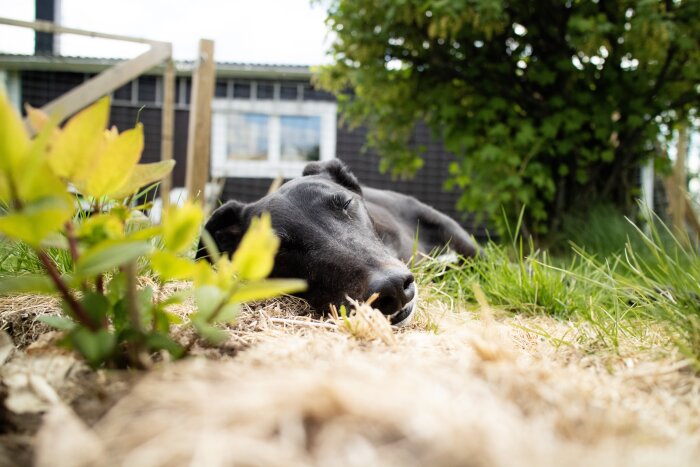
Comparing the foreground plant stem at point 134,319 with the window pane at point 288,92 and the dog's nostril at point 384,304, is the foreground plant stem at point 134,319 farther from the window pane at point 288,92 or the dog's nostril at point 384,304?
the window pane at point 288,92

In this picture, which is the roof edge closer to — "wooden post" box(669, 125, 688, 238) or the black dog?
"wooden post" box(669, 125, 688, 238)

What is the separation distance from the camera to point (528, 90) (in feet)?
21.3

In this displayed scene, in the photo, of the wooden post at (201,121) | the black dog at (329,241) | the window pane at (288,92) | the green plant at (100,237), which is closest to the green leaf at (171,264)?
the green plant at (100,237)

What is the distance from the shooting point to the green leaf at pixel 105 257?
0.90 metres

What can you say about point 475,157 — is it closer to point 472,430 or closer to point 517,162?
point 517,162

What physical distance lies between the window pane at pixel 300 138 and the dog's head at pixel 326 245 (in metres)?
10.5

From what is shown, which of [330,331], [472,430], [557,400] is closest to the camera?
[472,430]

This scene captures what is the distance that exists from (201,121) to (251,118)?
8427 mm

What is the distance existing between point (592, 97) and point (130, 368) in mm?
6291

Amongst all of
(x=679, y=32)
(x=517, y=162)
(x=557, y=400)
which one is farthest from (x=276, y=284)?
(x=679, y=32)

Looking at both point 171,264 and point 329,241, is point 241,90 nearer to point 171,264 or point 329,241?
point 329,241

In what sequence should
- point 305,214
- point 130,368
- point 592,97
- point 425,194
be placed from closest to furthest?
point 130,368 < point 305,214 < point 592,97 < point 425,194

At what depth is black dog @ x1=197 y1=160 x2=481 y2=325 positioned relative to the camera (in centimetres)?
214

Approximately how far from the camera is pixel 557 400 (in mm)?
882
